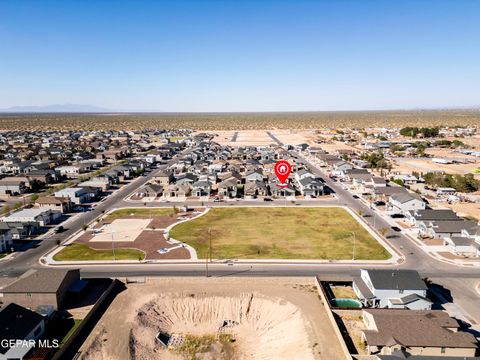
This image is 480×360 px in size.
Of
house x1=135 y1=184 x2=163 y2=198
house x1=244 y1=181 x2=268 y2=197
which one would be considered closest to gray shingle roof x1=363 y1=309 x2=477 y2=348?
house x1=244 y1=181 x2=268 y2=197

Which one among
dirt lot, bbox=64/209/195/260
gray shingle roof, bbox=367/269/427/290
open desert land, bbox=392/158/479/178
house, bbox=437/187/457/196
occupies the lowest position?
dirt lot, bbox=64/209/195/260

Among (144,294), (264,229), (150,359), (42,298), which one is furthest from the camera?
(264,229)

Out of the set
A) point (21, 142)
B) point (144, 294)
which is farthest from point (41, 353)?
point (21, 142)

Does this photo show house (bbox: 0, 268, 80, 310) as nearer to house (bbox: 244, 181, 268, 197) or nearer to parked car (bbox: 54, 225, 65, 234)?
parked car (bbox: 54, 225, 65, 234)

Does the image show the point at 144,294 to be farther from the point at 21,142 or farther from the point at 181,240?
the point at 21,142

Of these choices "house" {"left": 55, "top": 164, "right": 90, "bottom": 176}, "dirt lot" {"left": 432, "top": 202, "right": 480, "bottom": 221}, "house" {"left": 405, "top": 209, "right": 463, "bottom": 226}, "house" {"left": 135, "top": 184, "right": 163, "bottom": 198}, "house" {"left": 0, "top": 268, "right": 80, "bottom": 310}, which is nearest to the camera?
"house" {"left": 0, "top": 268, "right": 80, "bottom": 310}

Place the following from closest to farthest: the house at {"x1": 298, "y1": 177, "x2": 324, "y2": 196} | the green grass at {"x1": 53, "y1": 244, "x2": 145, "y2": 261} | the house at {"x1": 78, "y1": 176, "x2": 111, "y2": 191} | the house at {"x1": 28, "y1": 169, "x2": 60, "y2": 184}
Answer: the green grass at {"x1": 53, "y1": 244, "x2": 145, "y2": 261}
the house at {"x1": 298, "y1": 177, "x2": 324, "y2": 196}
the house at {"x1": 78, "y1": 176, "x2": 111, "y2": 191}
the house at {"x1": 28, "y1": 169, "x2": 60, "y2": 184}
